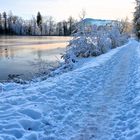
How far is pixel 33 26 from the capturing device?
456 feet

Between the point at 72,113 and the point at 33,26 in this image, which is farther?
the point at 33,26

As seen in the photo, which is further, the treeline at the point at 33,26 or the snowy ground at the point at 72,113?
the treeline at the point at 33,26

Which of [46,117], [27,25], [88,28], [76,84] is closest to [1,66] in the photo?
[88,28]

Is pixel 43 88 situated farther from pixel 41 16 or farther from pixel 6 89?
pixel 41 16

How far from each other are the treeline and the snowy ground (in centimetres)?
10839

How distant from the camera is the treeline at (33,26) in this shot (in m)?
125

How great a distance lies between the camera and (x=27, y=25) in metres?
138

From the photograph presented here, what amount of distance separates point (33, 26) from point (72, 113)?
438 feet

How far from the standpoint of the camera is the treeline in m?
125

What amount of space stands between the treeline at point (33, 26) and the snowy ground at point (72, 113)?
4267 inches

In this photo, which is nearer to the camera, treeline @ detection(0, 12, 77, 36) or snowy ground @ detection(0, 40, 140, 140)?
snowy ground @ detection(0, 40, 140, 140)

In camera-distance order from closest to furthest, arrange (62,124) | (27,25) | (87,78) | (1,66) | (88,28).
Result: (62,124) < (87,78) < (1,66) < (88,28) < (27,25)

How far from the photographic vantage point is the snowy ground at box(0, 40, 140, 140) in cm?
664

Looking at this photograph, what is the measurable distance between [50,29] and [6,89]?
443 feet
